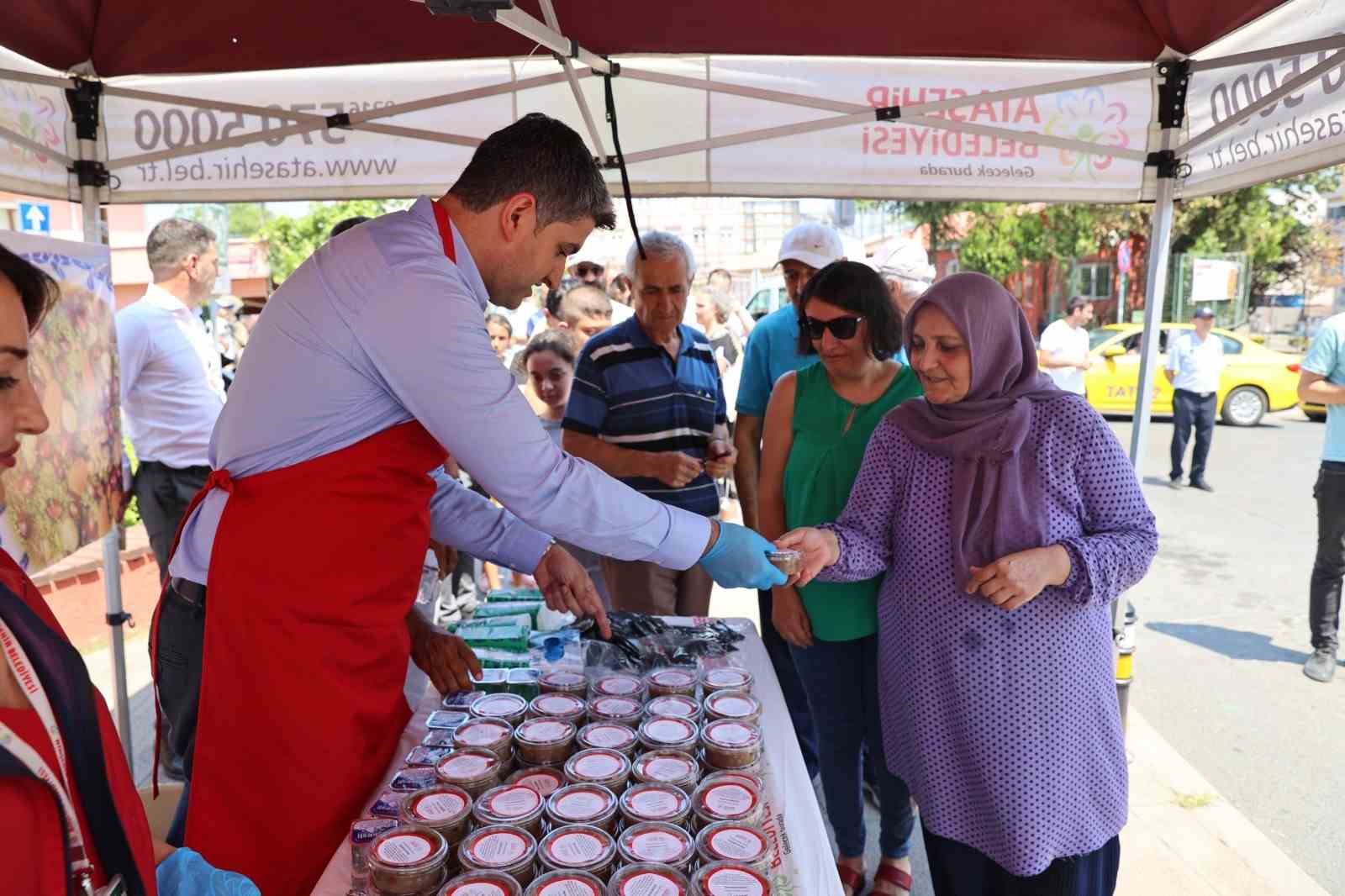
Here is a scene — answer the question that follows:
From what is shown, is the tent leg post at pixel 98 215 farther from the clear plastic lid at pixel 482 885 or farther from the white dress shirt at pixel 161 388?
the clear plastic lid at pixel 482 885

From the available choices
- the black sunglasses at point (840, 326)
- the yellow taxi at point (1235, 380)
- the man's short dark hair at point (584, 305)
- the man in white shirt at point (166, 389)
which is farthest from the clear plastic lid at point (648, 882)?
the yellow taxi at point (1235, 380)

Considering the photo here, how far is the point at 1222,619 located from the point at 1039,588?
499 centimetres

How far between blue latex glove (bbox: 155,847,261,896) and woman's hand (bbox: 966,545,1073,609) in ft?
4.58

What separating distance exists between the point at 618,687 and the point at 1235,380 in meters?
14.6

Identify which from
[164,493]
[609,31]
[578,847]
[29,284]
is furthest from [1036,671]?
[164,493]

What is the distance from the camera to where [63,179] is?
11.1 feet

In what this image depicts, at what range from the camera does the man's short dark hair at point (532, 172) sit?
5.46 feet

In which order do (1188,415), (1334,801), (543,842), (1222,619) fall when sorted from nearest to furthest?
(543,842)
(1334,801)
(1222,619)
(1188,415)

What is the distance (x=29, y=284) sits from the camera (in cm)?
103

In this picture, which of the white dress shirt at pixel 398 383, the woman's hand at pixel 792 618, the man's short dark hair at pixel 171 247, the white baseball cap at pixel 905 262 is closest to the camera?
the white dress shirt at pixel 398 383

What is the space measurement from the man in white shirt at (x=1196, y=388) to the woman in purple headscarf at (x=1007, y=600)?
8524 mm

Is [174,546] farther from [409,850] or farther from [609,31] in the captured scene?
[609,31]

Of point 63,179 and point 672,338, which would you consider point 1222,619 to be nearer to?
point 672,338

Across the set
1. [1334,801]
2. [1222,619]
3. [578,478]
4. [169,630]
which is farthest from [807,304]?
[1222,619]
